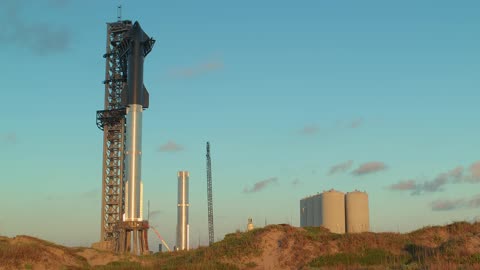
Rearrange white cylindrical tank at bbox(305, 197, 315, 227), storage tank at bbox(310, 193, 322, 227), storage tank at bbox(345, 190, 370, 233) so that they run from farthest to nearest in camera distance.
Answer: white cylindrical tank at bbox(305, 197, 315, 227) → storage tank at bbox(310, 193, 322, 227) → storage tank at bbox(345, 190, 370, 233)

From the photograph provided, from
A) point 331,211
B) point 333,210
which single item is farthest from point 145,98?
point 333,210

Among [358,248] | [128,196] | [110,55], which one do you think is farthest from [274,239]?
[110,55]

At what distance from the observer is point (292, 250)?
50281 mm

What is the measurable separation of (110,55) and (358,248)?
77.2 meters

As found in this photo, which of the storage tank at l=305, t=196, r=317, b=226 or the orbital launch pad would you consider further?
the storage tank at l=305, t=196, r=317, b=226

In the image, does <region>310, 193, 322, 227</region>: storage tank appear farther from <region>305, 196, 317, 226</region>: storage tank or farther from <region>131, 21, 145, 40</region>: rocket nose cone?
<region>131, 21, 145, 40</region>: rocket nose cone

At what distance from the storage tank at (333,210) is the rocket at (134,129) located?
3700 centimetres

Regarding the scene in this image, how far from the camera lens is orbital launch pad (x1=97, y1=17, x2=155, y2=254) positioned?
84750mm

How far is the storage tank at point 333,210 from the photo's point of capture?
345 feet

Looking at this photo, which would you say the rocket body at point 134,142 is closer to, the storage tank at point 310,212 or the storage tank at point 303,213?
the storage tank at point 310,212

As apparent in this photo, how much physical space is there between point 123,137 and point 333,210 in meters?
41.7

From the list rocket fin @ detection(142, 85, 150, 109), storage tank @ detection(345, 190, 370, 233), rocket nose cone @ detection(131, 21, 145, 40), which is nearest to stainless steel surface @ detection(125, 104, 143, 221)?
rocket fin @ detection(142, 85, 150, 109)

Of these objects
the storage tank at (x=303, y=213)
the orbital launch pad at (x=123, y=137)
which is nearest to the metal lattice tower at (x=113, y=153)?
the orbital launch pad at (x=123, y=137)

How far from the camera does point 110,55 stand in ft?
368
